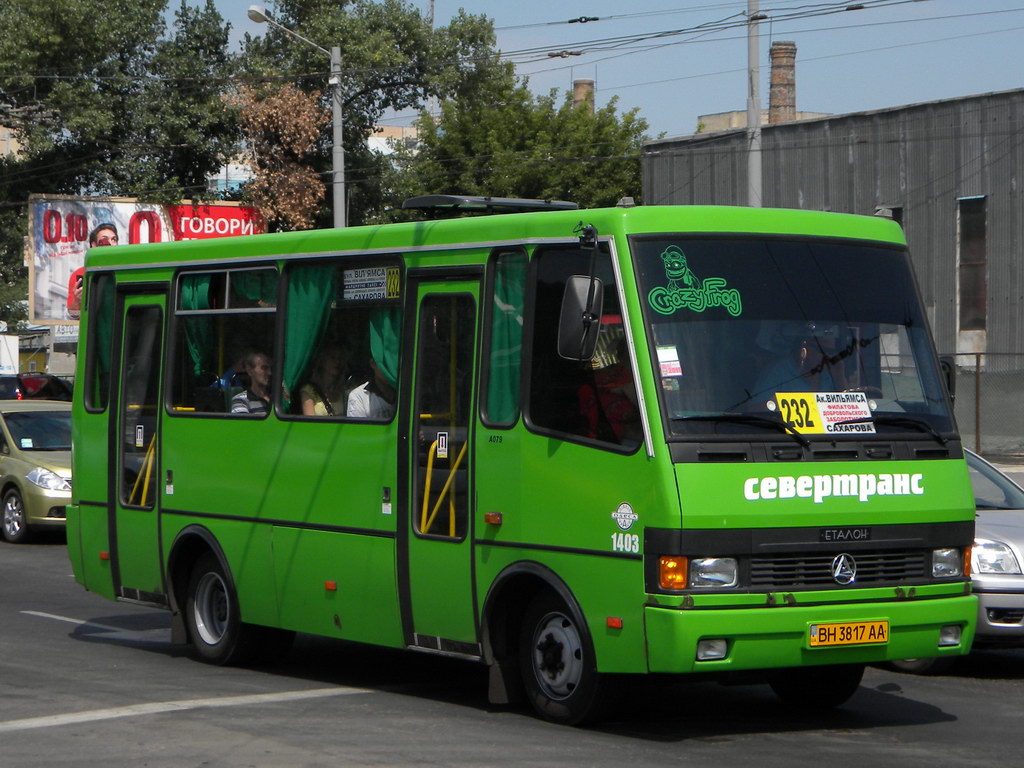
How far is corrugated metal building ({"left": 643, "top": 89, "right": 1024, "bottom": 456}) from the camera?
3200 cm

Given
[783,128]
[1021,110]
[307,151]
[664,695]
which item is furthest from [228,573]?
[307,151]

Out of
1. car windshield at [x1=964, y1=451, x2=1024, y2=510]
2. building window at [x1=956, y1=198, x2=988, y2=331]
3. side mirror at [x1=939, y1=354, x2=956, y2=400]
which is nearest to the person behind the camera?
side mirror at [x1=939, y1=354, x2=956, y2=400]

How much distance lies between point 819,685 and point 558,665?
1.59 m

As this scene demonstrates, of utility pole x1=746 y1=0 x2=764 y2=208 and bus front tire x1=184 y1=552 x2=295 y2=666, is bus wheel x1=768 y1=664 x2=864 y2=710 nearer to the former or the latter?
bus front tire x1=184 y1=552 x2=295 y2=666

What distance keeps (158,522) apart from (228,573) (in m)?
0.92

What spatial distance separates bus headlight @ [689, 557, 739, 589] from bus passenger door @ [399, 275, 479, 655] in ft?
5.08

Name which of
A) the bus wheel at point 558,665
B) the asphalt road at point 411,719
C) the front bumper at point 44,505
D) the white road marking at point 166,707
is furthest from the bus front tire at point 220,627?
the front bumper at point 44,505

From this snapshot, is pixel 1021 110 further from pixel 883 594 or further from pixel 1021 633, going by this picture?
pixel 883 594

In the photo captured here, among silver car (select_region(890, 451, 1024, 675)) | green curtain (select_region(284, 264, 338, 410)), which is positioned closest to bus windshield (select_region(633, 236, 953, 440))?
silver car (select_region(890, 451, 1024, 675))

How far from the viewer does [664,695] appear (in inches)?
362

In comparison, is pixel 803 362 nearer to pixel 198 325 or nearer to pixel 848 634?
pixel 848 634

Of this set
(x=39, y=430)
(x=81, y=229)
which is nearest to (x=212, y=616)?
(x=39, y=430)

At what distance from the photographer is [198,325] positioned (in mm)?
10875

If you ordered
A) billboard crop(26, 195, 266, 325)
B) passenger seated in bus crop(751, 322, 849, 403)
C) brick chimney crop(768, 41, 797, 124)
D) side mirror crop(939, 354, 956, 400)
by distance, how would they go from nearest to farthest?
passenger seated in bus crop(751, 322, 849, 403) < side mirror crop(939, 354, 956, 400) < billboard crop(26, 195, 266, 325) < brick chimney crop(768, 41, 797, 124)
